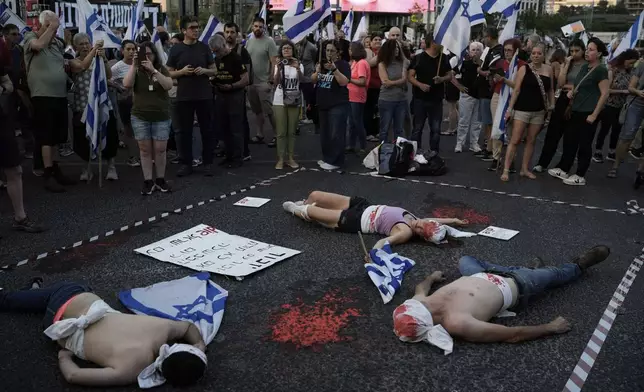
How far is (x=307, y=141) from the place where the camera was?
10.5 meters

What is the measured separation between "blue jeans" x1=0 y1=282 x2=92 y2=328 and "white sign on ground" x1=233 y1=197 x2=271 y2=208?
2.83 metres

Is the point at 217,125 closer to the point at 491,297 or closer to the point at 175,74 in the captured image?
the point at 175,74

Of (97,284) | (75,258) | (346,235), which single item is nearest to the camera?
(97,284)

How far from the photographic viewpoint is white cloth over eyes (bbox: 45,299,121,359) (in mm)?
3314

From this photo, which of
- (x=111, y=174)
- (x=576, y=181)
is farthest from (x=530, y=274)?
(x=111, y=174)

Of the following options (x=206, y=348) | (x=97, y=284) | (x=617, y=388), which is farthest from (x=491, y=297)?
(x=97, y=284)

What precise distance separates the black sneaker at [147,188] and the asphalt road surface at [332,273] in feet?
0.31

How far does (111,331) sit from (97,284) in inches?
52.2

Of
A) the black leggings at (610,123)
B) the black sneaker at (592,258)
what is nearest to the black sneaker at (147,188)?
the black sneaker at (592,258)

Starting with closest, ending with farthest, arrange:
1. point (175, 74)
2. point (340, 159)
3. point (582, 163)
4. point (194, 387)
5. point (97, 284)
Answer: point (194, 387) < point (97, 284) < point (175, 74) < point (582, 163) < point (340, 159)

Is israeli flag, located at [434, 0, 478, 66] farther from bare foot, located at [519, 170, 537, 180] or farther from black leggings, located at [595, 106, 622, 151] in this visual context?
black leggings, located at [595, 106, 622, 151]

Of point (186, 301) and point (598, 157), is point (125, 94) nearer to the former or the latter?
point (186, 301)

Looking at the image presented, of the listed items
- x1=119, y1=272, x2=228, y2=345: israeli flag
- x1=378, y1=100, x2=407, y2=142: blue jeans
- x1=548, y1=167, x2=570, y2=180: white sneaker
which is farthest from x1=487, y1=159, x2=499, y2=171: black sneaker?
x1=119, y1=272, x2=228, y2=345: israeli flag

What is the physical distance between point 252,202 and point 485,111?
14.7ft
